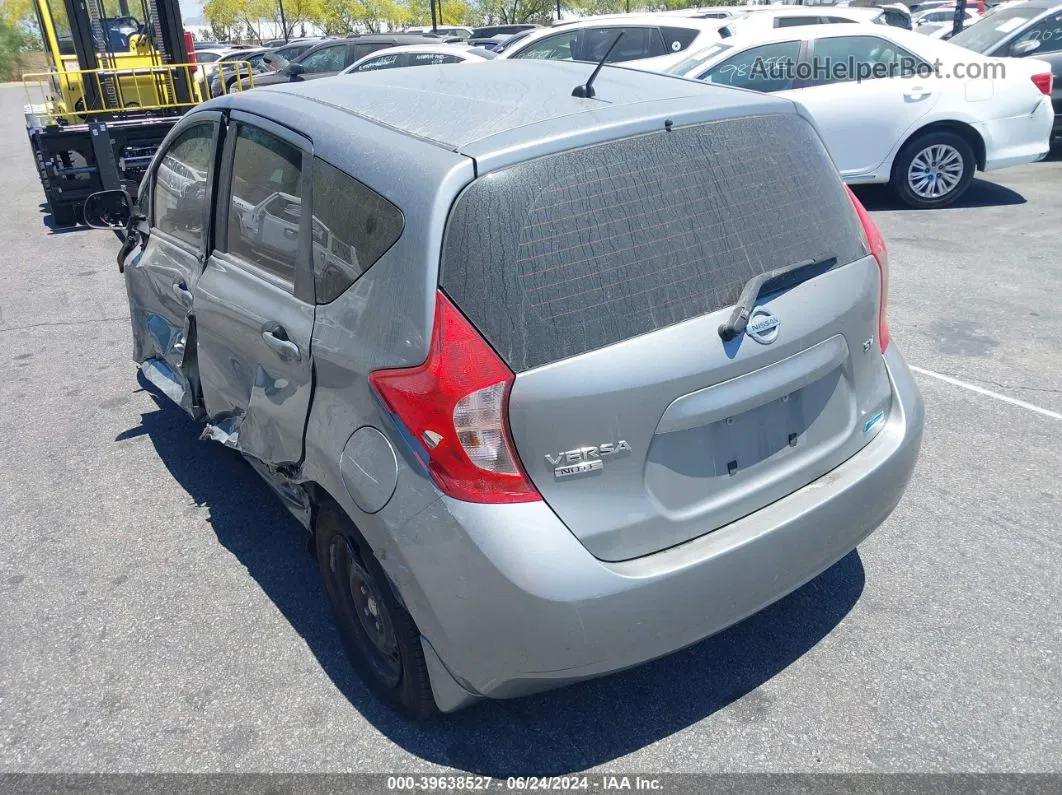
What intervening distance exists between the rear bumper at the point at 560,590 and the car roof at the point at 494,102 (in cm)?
102

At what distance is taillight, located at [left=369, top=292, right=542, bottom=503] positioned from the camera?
2.21 m

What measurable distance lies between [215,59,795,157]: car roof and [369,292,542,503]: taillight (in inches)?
20.7

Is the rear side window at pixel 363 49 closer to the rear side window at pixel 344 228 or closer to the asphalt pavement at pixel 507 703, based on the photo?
the asphalt pavement at pixel 507 703

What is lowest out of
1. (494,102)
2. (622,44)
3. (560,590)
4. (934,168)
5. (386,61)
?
(934,168)

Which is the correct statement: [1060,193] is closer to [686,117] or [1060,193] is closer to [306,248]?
[686,117]

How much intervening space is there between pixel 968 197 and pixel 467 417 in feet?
29.9

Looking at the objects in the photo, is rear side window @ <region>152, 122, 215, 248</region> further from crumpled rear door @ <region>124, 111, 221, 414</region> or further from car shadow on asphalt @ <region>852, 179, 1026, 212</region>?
car shadow on asphalt @ <region>852, 179, 1026, 212</region>

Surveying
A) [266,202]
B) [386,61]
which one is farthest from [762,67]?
[386,61]

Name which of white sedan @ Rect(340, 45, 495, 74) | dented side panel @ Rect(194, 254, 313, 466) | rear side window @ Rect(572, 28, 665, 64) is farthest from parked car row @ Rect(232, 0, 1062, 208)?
dented side panel @ Rect(194, 254, 313, 466)

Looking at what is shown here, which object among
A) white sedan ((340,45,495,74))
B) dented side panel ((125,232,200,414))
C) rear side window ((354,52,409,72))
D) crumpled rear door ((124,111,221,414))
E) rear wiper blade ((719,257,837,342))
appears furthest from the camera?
rear side window ((354,52,409,72))

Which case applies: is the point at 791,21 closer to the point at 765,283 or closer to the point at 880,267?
the point at 880,267

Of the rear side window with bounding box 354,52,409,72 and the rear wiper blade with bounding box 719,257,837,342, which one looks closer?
the rear wiper blade with bounding box 719,257,837,342

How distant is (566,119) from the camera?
251 centimetres

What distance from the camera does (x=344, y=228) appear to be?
267 centimetres
